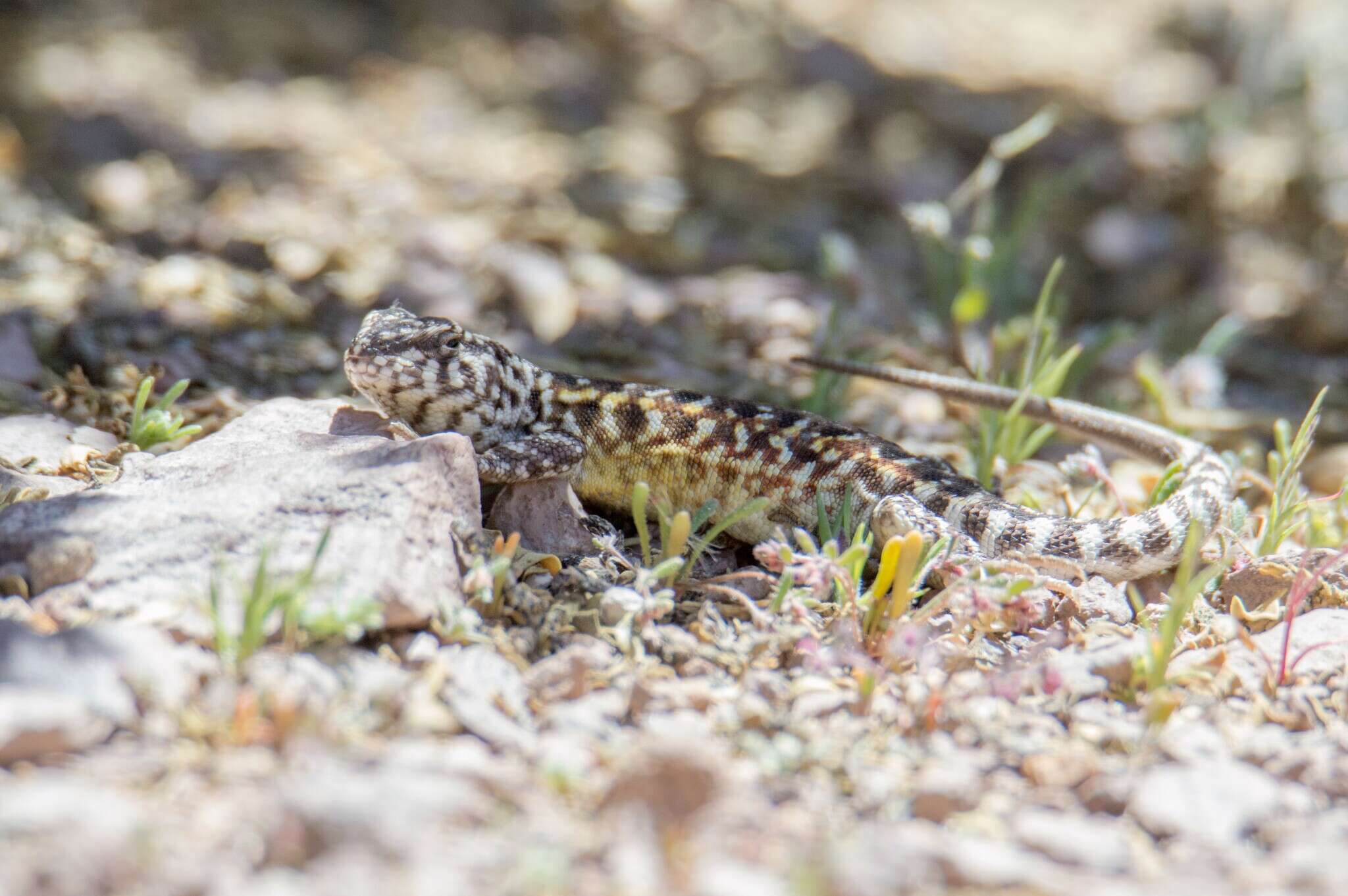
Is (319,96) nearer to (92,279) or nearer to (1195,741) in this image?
(92,279)

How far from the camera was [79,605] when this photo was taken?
286 cm

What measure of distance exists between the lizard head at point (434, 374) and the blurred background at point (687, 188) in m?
0.86

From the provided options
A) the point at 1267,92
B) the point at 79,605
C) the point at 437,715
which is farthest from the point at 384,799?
the point at 1267,92

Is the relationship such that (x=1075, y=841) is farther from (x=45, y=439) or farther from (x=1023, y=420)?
(x=45, y=439)

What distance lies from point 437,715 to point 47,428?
7.46 ft

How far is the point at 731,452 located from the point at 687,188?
413 cm

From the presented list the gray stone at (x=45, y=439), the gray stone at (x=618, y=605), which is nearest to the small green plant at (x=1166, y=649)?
the gray stone at (x=618, y=605)

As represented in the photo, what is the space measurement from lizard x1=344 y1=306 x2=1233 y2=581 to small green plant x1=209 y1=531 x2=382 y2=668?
3.75ft

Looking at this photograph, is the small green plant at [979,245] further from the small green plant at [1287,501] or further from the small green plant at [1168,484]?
the small green plant at [1287,501]

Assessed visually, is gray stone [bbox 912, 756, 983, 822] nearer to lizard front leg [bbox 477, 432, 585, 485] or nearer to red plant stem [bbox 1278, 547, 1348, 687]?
red plant stem [bbox 1278, 547, 1348, 687]

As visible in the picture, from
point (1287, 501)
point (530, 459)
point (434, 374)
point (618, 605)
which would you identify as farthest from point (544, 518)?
point (1287, 501)

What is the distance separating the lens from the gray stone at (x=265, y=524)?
2902 mm

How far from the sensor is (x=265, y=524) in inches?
123

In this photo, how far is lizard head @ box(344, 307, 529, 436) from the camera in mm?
3943
